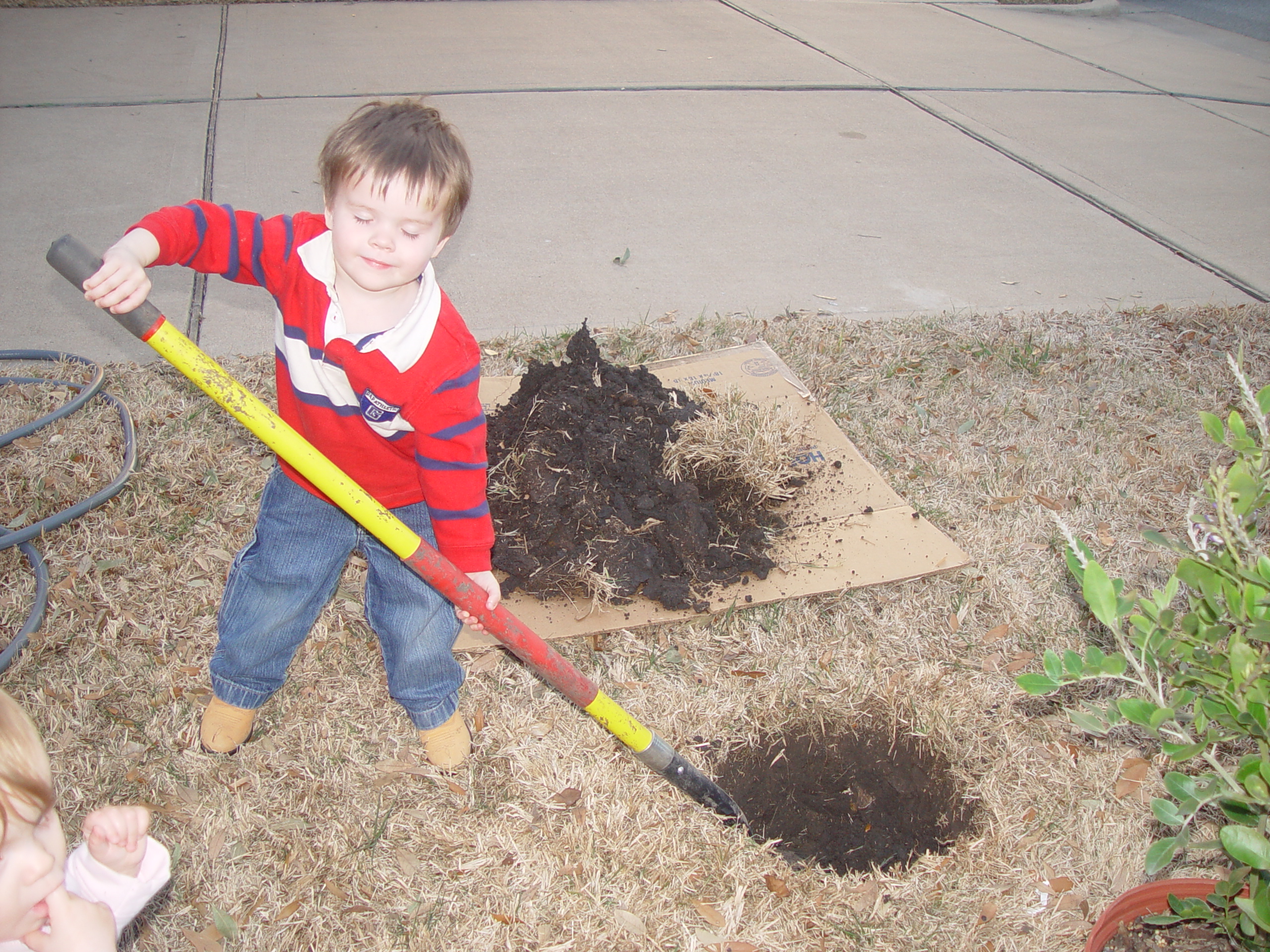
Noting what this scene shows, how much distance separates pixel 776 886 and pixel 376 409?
1.26 m

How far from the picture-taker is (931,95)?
20.5 ft

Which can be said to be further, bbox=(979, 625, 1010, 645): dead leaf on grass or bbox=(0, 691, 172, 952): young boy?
bbox=(979, 625, 1010, 645): dead leaf on grass

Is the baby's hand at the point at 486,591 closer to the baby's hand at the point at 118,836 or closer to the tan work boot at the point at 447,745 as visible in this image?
the tan work boot at the point at 447,745

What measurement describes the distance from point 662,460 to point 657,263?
161 cm

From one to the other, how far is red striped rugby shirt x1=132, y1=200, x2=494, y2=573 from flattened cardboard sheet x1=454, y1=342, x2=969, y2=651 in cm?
66

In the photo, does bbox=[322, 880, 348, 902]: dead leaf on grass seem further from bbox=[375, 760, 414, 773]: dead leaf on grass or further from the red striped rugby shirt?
the red striped rugby shirt

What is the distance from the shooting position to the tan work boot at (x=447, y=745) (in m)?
2.21

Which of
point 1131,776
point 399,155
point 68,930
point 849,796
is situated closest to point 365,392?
point 399,155

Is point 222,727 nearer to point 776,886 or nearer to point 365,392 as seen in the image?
point 365,392

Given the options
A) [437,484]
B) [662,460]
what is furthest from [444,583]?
[662,460]

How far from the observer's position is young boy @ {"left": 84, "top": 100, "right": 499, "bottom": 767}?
1638mm

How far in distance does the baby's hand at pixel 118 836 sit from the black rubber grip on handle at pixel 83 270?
0.64 m

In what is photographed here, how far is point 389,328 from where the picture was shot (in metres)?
1.77

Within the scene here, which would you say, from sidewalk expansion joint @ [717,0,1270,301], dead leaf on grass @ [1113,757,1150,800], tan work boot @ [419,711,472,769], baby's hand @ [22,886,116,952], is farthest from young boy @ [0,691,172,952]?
sidewalk expansion joint @ [717,0,1270,301]
